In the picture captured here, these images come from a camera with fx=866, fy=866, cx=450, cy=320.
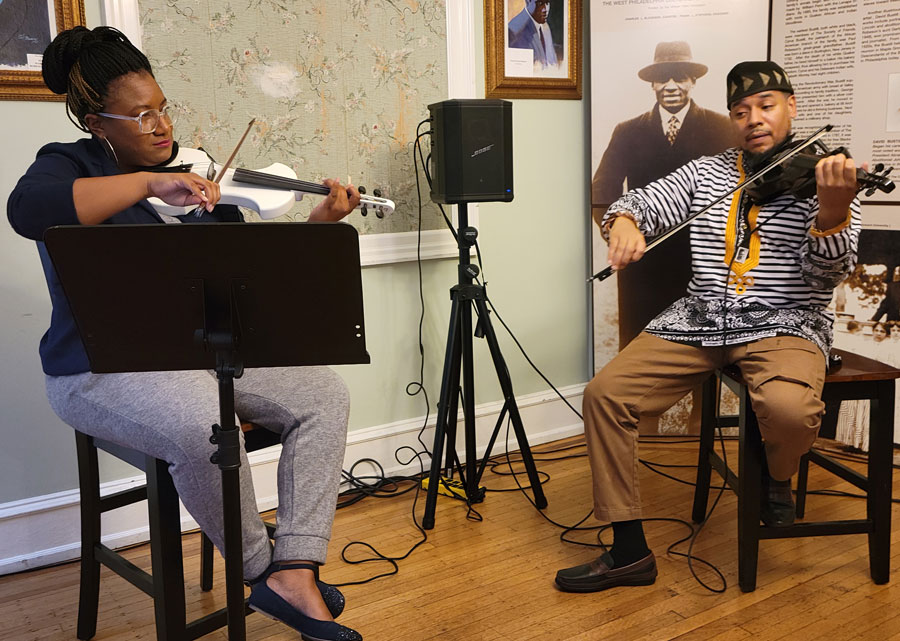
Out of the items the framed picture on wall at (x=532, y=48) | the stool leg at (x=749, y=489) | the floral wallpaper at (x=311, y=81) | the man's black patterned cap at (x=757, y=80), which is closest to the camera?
the stool leg at (x=749, y=489)

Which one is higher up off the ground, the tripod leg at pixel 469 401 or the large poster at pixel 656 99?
the large poster at pixel 656 99

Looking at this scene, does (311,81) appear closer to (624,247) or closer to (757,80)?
(624,247)

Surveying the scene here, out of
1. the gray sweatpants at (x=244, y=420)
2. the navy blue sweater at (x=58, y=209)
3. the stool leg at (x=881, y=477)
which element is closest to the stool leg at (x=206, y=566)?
the gray sweatpants at (x=244, y=420)

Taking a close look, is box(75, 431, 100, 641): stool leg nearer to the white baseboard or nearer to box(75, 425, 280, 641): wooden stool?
box(75, 425, 280, 641): wooden stool

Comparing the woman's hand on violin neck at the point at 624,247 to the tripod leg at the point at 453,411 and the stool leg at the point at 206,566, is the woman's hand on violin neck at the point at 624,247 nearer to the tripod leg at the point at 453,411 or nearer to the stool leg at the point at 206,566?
the tripod leg at the point at 453,411

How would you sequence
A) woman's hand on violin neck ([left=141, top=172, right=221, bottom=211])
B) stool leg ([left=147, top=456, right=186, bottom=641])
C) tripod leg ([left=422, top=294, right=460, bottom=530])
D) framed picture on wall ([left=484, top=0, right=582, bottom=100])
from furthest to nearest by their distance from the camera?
framed picture on wall ([left=484, top=0, right=582, bottom=100])
tripod leg ([left=422, top=294, right=460, bottom=530])
stool leg ([left=147, top=456, right=186, bottom=641])
woman's hand on violin neck ([left=141, top=172, right=221, bottom=211])

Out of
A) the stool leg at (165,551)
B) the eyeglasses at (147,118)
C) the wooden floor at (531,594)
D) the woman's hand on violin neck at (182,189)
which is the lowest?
the wooden floor at (531,594)

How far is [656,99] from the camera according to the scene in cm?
304

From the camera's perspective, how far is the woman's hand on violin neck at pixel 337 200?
2.02 metres

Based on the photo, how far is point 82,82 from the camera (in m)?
1.83

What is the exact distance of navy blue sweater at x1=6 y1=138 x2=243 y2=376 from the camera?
1.63m

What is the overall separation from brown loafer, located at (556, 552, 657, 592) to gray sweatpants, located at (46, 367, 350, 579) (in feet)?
2.23

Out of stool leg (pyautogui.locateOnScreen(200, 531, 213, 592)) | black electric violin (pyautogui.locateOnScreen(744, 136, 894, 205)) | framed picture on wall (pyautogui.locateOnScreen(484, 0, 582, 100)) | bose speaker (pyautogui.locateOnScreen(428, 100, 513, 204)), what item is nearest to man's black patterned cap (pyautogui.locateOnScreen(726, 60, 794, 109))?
black electric violin (pyautogui.locateOnScreen(744, 136, 894, 205))

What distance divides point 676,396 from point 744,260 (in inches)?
15.9
